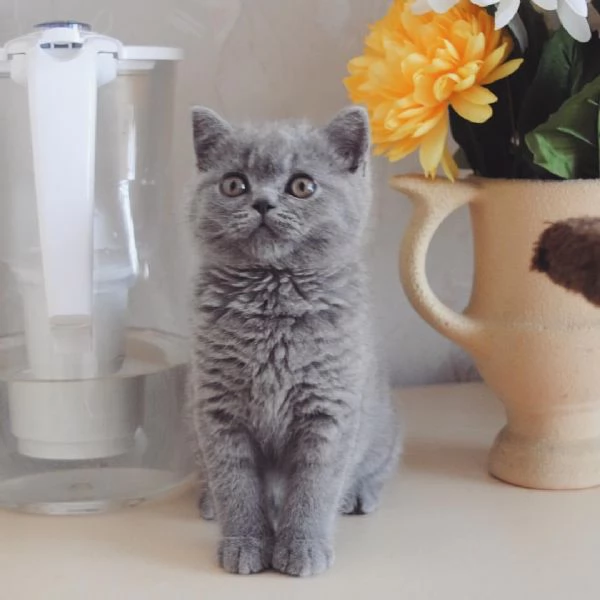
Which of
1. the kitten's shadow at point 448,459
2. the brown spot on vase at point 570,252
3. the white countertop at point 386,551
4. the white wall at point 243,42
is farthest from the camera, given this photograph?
the white wall at point 243,42

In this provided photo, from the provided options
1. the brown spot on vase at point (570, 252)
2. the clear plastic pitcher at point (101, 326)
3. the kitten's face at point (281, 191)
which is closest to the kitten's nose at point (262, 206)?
the kitten's face at point (281, 191)

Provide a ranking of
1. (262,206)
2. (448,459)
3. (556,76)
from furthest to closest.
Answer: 1. (448,459)
2. (556,76)
3. (262,206)

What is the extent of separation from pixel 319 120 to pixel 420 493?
1.38ft

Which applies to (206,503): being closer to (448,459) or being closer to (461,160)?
(448,459)

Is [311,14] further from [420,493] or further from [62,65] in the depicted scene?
[420,493]

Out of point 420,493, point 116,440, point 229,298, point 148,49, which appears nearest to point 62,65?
point 148,49

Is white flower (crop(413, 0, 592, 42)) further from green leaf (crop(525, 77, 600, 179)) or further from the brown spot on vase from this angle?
the brown spot on vase

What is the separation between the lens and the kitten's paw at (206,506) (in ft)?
2.54

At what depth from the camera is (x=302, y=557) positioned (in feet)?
2.17

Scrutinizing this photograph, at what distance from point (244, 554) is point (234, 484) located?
0.06 meters

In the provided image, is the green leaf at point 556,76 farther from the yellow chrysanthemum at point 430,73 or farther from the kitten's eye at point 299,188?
the kitten's eye at point 299,188

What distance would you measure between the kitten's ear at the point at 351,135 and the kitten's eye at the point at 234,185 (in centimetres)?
7

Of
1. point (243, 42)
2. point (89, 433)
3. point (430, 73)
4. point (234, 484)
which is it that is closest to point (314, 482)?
point (234, 484)

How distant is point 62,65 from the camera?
67cm
